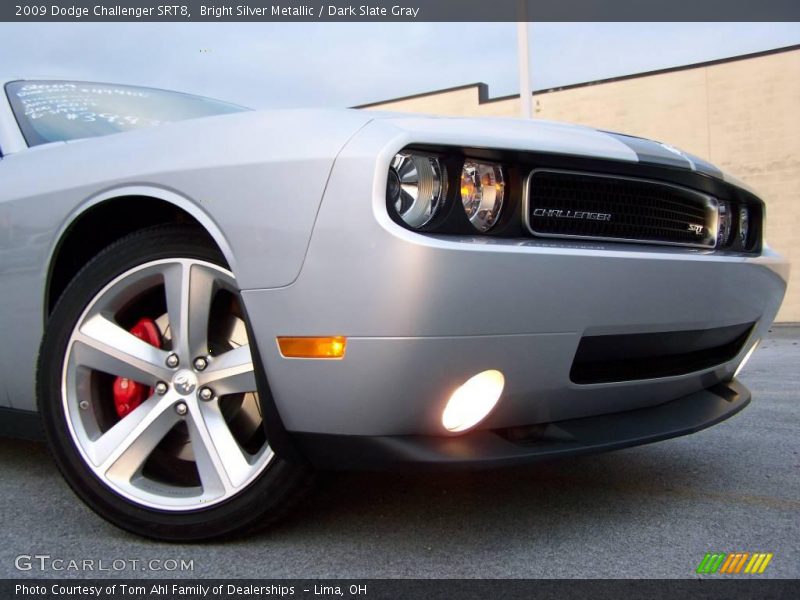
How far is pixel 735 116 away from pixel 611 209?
50.1 ft

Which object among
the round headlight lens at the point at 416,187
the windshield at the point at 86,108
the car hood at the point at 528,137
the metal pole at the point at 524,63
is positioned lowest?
the round headlight lens at the point at 416,187

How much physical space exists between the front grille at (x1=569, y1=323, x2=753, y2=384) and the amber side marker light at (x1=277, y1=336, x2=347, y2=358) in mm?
589

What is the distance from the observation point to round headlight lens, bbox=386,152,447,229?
1855 millimetres

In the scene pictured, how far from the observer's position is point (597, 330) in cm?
199

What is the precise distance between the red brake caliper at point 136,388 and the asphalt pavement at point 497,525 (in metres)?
0.34

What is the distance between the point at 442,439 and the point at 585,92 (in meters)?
15.9

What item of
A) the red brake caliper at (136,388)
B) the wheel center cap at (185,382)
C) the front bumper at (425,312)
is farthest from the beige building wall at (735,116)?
the front bumper at (425,312)

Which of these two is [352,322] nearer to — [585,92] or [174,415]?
[174,415]

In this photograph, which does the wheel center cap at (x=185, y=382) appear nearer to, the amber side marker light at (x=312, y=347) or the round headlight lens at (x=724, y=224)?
the amber side marker light at (x=312, y=347)

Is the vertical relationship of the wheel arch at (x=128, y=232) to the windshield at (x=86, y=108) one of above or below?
below

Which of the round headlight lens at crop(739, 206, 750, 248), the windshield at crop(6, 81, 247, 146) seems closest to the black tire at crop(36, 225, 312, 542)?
the windshield at crop(6, 81, 247, 146)

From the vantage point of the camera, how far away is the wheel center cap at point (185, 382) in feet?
7.02
